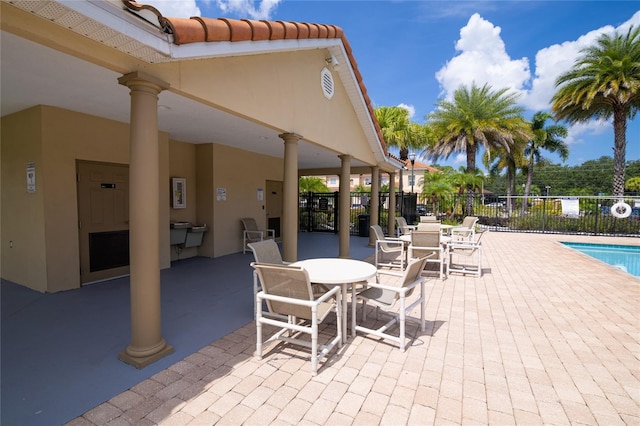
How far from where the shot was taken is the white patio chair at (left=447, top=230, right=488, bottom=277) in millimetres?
6809

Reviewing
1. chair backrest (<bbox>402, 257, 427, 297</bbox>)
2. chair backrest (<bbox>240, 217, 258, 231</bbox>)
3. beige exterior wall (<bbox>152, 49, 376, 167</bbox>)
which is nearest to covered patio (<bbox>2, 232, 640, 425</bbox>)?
chair backrest (<bbox>402, 257, 427, 297</bbox>)

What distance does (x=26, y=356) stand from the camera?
302 centimetres

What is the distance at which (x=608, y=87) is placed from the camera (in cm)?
1400

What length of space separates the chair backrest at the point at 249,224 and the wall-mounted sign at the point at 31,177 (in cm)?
463

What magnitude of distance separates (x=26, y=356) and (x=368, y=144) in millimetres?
8635

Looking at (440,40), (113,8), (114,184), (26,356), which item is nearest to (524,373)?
(113,8)

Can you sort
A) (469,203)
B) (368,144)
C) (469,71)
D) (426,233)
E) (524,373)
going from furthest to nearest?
(469,71)
(469,203)
(368,144)
(426,233)
(524,373)

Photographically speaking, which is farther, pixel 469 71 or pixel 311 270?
pixel 469 71

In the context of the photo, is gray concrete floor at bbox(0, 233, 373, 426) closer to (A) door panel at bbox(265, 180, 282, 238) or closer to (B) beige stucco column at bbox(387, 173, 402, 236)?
(A) door panel at bbox(265, 180, 282, 238)

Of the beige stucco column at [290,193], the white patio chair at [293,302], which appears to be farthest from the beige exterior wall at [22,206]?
the white patio chair at [293,302]

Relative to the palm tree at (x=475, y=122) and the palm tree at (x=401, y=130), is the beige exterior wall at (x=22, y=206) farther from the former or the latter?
the palm tree at (x=475, y=122)

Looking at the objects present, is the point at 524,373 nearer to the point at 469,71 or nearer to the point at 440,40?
the point at 440,40

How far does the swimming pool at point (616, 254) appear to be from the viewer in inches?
373

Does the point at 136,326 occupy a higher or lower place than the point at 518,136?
lower
